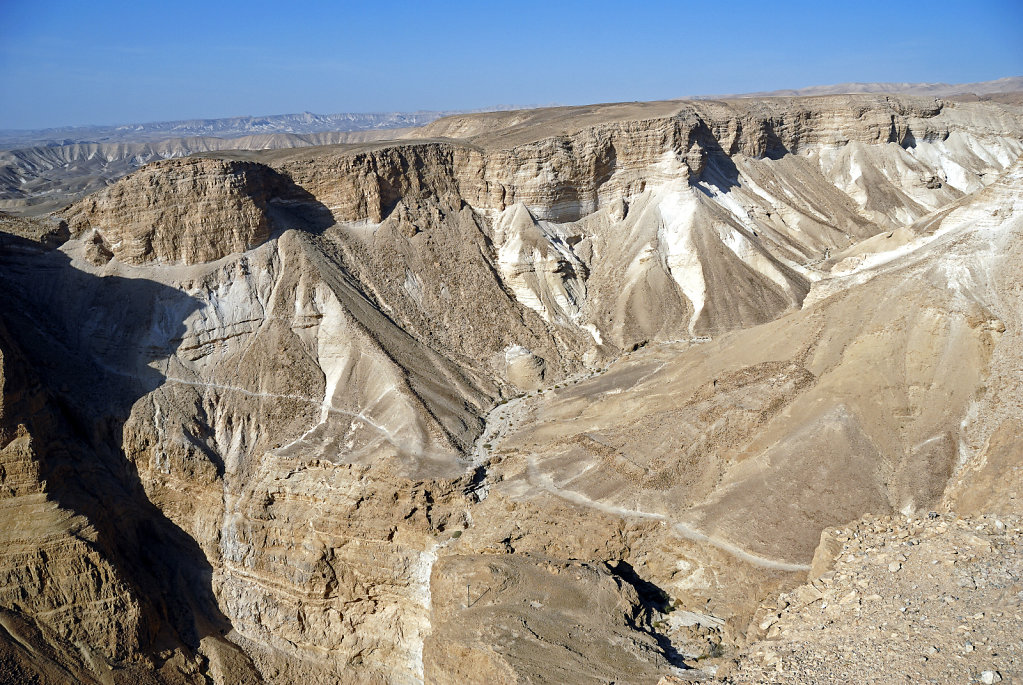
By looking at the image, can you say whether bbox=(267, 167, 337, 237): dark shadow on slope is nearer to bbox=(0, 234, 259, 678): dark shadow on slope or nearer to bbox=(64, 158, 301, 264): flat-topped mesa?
bbox=(64, 158, 301, 264): flat-topped mesa

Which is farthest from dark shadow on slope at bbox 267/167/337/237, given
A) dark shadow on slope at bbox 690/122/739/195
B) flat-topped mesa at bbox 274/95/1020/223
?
dark shadow on slope at bbox 690/122/739/195

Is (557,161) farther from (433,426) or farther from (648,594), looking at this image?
(648,594)

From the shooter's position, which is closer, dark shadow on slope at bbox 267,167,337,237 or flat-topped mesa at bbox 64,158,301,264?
flat-topped mesa at bbox 64,158,301,264

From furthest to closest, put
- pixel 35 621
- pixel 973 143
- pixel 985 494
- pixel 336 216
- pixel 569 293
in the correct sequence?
pixel 973 143
pixel 569 293
pixel 336 216
pixel 35 621
pixel 985 494

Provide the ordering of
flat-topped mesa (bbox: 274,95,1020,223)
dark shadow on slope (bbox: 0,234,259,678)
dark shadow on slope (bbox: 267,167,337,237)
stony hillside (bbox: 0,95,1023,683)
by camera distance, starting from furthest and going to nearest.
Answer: flat-topped mesa (bbox: 274,95,1020,223)
dark shadow on slope (bbox: 267,167,337,237)
dark shadow on slope (bbox: 0,234,259,678)
stony hillside (bbox: 0,95,1023,683)

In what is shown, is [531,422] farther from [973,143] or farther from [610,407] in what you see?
[973,143]

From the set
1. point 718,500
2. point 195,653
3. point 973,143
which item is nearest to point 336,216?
point 195,653
